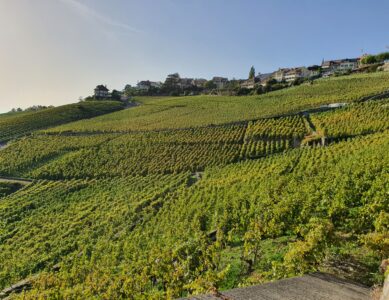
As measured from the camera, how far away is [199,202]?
27.7 meters

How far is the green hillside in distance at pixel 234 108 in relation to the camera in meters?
61.6

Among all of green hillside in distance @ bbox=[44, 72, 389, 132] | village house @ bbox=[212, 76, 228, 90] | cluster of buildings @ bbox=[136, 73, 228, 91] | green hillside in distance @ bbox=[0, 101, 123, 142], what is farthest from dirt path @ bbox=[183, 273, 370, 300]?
village house @ bbox=[212, 76, 228, 90]

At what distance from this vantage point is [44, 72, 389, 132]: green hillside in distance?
202 feet

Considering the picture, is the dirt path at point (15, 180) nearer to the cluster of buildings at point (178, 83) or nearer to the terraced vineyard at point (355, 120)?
the terraced vineyard at point (355, 120)

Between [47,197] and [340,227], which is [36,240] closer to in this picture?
[47,197]

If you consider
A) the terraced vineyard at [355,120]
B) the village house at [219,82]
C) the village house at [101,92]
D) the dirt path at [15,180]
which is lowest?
the dirt path at [15,180]

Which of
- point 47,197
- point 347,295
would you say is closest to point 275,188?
point 347,295

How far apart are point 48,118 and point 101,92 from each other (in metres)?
40.8

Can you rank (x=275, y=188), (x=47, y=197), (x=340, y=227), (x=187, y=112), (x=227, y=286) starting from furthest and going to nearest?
(x=187, y=112)
(x=47, y=197)
(x=275, y=188)
(x=340, y=227)
(x=227, y=286)

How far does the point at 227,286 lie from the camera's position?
13305 millimetres

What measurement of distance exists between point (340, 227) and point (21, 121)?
258 feet

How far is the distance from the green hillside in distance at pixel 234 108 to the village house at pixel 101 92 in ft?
118

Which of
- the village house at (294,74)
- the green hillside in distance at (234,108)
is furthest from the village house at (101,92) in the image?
the village house at (294,74)

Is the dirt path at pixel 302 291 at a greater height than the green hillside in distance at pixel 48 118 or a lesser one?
lesser
